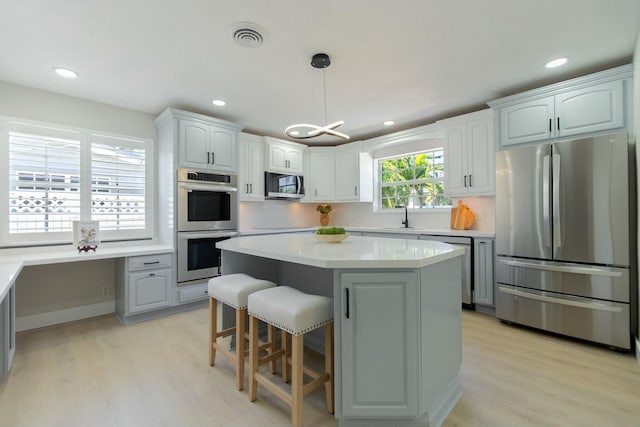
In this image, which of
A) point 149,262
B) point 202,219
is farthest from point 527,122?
point 149,262

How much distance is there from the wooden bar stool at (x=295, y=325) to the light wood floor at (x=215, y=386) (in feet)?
0.52

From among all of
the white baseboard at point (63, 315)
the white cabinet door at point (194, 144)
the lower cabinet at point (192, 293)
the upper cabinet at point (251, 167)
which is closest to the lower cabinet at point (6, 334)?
the white baseboard at point (63, 315)

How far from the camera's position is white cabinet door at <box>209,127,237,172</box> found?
3.82 meters

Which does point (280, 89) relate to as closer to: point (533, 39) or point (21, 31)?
point (21, 31)

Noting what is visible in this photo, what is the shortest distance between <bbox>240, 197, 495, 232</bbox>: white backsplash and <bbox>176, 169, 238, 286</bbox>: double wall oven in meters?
0.88

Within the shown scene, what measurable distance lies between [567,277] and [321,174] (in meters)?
3.66

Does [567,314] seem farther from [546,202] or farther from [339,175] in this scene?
[339,175]

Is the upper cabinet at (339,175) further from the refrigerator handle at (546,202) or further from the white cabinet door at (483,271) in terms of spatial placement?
the refrigerator handle at (546,202)

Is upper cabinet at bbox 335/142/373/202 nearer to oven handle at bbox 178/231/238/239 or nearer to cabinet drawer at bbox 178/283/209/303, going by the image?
oven handle at bbox 178/231/238/239

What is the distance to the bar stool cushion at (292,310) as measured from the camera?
159cm

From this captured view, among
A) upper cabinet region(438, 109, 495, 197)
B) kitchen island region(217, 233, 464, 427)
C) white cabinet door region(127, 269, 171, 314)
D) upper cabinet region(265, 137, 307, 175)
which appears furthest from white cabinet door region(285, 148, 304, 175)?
kitchen island region(217, 233, 464, 427)

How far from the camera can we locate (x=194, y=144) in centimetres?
366

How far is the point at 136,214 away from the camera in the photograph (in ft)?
12.2

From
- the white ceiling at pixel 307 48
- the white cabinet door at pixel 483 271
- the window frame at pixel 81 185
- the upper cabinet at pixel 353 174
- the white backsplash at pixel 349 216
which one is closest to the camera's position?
the white ceiling at pixel 307 48
